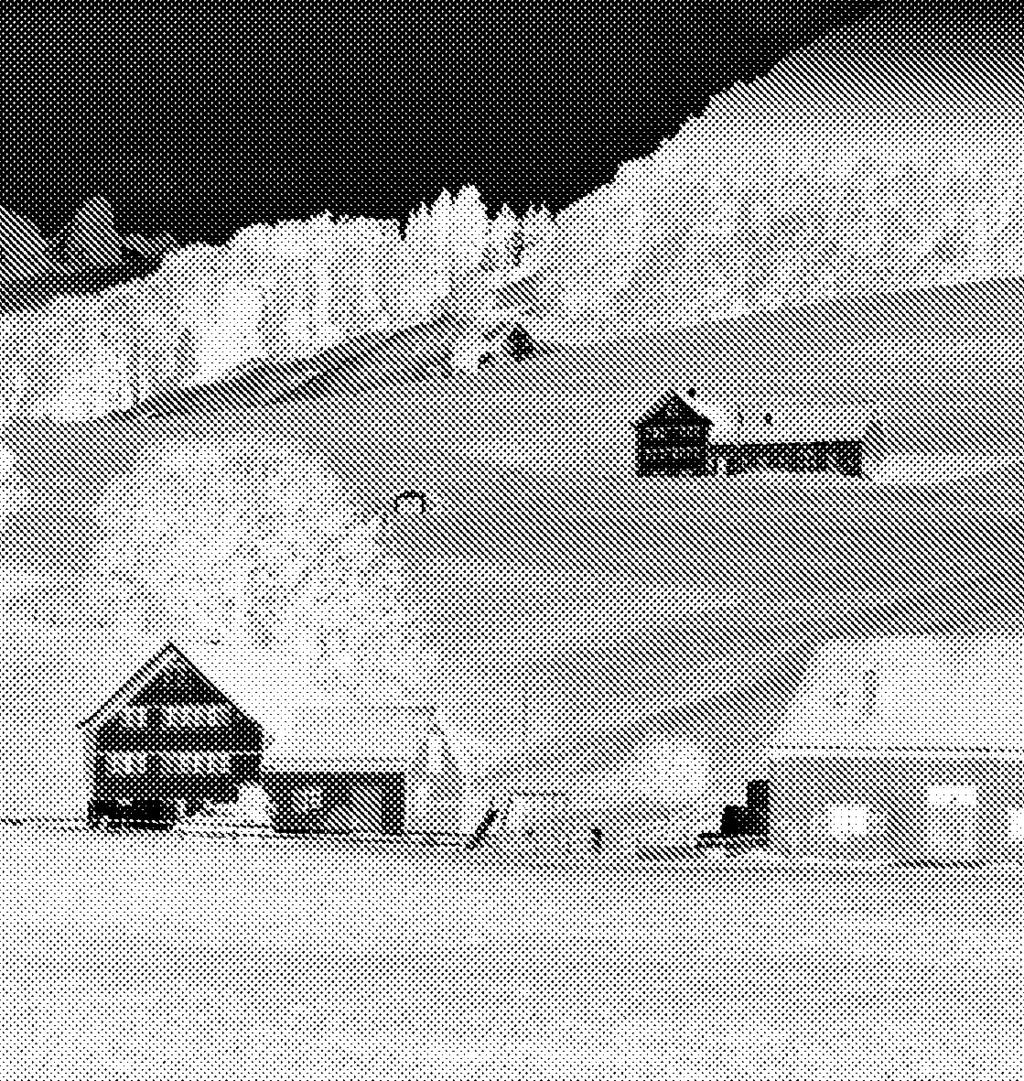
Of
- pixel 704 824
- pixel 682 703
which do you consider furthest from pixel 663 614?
pixel 704 824

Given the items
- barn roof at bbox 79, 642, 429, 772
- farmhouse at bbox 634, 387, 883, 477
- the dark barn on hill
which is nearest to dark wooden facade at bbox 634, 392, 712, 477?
farmhouse at bbox 634, 387, 883, 477

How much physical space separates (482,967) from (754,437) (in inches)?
36.1

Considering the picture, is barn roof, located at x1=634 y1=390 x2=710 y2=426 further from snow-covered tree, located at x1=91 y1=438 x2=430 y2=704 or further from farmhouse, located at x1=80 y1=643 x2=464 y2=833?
farmhouse, located at x1=80 y1=643 x2=464 y2=833

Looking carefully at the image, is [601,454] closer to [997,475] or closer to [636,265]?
[636,265]

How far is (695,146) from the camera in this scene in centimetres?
222

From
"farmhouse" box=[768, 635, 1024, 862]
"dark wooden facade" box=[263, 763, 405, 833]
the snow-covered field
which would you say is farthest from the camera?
"dark wooden facade" box=[263, 763, 405, 833]

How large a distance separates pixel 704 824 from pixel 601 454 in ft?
1.98

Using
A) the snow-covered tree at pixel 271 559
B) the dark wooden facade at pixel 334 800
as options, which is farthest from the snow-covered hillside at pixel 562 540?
the dark wooden facade at pixel 334 800

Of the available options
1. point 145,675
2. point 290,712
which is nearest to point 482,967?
point 290,712

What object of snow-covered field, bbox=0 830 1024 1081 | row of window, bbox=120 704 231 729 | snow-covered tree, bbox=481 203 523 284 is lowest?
snow-covered field, bbox=0 830 1024 1081

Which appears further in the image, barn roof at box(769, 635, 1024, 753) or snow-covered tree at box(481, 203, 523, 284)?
snow-covered tree at box(481, 203, 523, 284)

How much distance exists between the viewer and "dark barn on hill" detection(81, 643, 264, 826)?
7.44 ft

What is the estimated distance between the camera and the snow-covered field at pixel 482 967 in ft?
5.16

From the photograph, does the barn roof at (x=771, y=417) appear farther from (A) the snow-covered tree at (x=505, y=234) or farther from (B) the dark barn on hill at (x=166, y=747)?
(B) the dark barn on hill at (x=166, y=747)
